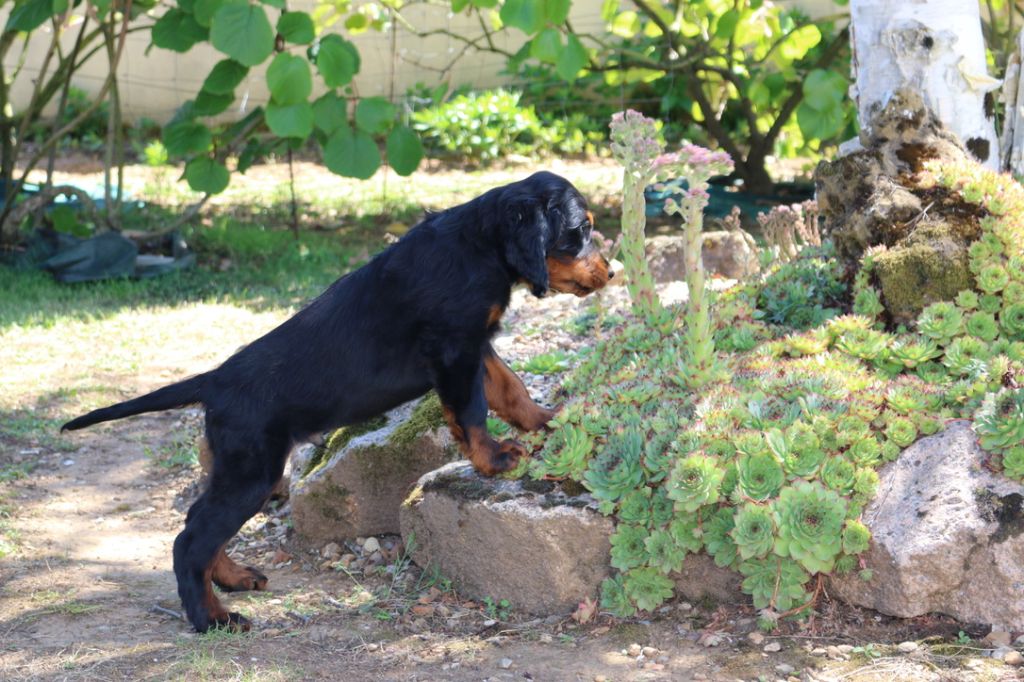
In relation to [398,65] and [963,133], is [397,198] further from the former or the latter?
[963,133]

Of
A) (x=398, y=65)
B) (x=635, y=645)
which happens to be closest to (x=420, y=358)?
(x=635, y=645)

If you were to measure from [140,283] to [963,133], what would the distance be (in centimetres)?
623

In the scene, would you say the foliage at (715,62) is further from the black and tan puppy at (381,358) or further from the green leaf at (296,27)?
the black and tan puppy at (381,358)

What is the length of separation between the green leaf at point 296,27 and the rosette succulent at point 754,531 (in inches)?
222

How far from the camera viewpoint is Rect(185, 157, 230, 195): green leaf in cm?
854

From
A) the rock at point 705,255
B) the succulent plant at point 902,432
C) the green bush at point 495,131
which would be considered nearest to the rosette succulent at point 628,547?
the succulent plant at point 902,432

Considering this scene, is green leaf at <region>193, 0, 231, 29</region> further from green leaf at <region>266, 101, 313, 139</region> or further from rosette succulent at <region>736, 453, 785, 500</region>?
rosette succulent at <region>736, 453, 785, 500</region>

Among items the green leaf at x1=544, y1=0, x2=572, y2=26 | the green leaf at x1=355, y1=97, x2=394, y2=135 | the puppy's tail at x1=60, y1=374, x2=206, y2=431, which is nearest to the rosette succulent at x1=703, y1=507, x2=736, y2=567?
the puppy's tail at x1=60, y1=374, x2=206, y2=431

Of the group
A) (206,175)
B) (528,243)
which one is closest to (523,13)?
(206,175)

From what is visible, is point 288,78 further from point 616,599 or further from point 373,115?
point 616,599

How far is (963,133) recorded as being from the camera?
5.23 metres

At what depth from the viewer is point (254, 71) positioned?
13.3m

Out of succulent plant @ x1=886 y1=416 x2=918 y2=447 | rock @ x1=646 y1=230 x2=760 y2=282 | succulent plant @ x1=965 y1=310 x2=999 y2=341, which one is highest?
rock @ x1=646 y1=230 x2=760 y2=282

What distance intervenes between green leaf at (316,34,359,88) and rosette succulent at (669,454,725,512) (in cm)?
494
